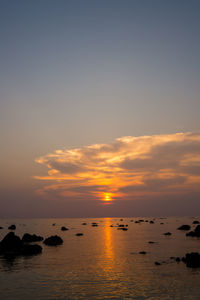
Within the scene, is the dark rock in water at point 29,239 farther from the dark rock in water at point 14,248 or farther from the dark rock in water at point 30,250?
the dark rock in water at point 30,250

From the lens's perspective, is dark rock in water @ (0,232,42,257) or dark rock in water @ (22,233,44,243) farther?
dark rock in water @ (22,233,44,243)

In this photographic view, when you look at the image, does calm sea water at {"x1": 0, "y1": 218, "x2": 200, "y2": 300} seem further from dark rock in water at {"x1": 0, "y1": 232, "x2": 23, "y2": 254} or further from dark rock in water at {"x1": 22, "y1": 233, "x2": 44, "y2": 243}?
dark rock in water at {"x1": 22, "y1": 233, "x2": 44, "y2": 243}

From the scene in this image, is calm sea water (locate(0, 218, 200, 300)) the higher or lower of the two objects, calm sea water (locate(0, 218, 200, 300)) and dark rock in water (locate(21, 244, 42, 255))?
the lower

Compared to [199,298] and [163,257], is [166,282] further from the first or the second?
[163,257]

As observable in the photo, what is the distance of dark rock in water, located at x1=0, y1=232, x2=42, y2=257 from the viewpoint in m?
68.1

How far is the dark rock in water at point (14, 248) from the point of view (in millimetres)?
68062

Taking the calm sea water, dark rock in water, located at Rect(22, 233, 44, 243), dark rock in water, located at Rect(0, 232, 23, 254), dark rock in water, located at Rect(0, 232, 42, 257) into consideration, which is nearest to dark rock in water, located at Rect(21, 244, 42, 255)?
dark rock in water, located at Rect(0, 232, 42, 257)

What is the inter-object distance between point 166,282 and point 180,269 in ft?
29.4

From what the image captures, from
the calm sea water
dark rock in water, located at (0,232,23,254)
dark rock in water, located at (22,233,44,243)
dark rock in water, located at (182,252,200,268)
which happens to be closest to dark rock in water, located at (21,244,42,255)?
dark rock in water, located at (0,232,23,254)

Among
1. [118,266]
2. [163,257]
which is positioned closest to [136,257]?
[163,257]

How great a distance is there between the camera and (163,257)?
60.9m

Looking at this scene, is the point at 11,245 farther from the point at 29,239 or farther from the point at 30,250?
the point at 29,239

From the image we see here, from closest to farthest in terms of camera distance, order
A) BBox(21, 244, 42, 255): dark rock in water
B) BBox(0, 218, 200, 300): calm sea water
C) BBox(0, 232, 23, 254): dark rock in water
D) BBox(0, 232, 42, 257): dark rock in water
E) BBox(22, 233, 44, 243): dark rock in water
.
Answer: BBox(0, 218, 200, 300): calm sea water, BBox(21, 244, 42, 255): dark rock in water, BBox(0, 232, 42, 257): dark rock in water, BBox(0, 232, 23, 254): dark rock in water, BBox(22, 233, 44, 243): dark rock in water

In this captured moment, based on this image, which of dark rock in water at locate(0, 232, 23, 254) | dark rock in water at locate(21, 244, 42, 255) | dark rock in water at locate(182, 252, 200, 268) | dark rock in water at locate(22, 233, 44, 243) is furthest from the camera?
dark rock in water at locate(22, 233, 44, 243)
